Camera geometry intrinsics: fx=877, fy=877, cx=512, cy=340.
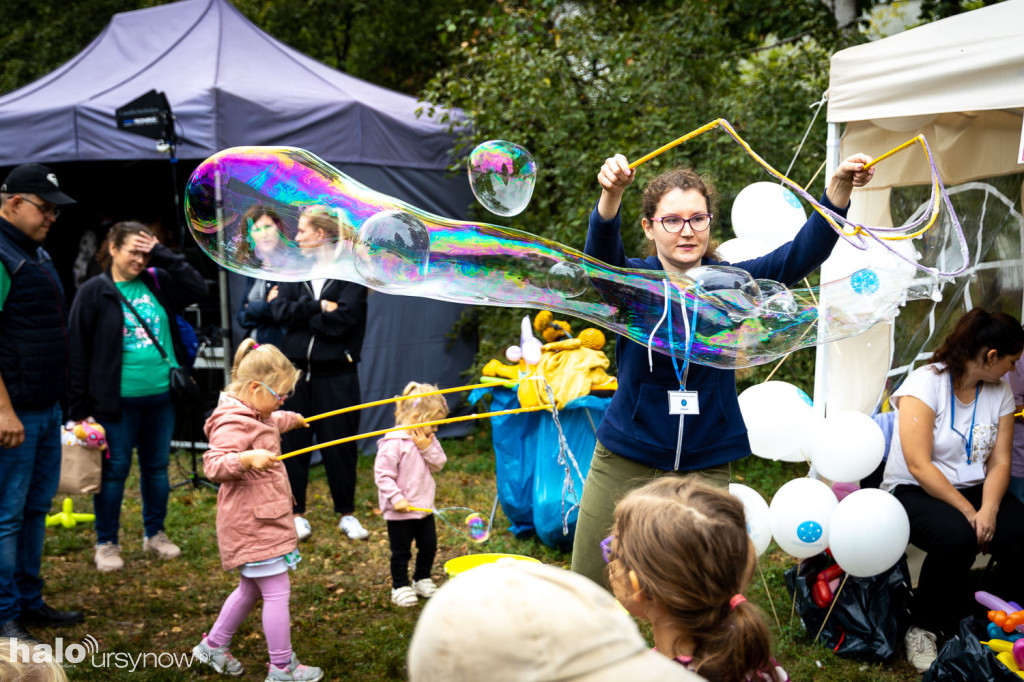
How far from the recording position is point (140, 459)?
16.2 feet

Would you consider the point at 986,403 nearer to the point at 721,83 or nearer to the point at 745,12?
the point at 721,83

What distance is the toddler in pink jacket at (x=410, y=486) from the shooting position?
4.14m

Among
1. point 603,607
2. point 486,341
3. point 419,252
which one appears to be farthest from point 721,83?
point 603,607

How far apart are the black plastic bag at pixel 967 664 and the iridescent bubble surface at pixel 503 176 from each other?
2045 millimetres

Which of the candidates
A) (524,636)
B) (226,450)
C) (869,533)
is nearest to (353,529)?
(226,450)

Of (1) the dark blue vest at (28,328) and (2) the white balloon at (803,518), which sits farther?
(1) the dark blue vest at (28,328)

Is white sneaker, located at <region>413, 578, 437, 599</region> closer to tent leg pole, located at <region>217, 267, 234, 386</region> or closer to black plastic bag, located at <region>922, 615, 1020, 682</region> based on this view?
black plastic bag, located at <region>922, 615, 1020, 682</region>

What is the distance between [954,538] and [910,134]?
1.66 meters

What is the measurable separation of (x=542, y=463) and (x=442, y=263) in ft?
7.67

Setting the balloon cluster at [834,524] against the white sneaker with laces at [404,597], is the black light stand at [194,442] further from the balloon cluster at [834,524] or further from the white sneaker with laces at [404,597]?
the balloon cluster at [834,524]

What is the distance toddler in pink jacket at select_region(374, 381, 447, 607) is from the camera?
414 centimetres

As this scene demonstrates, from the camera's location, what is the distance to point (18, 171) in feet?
12.1

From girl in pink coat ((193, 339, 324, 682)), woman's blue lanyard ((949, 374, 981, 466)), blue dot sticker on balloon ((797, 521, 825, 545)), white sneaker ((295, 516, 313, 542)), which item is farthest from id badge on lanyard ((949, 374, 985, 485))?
white sneaker ((295, 516, 313, 542))

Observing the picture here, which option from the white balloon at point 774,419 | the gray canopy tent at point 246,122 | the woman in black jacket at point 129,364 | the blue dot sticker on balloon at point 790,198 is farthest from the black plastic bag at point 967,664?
the gray canopy tent at point 246,122
